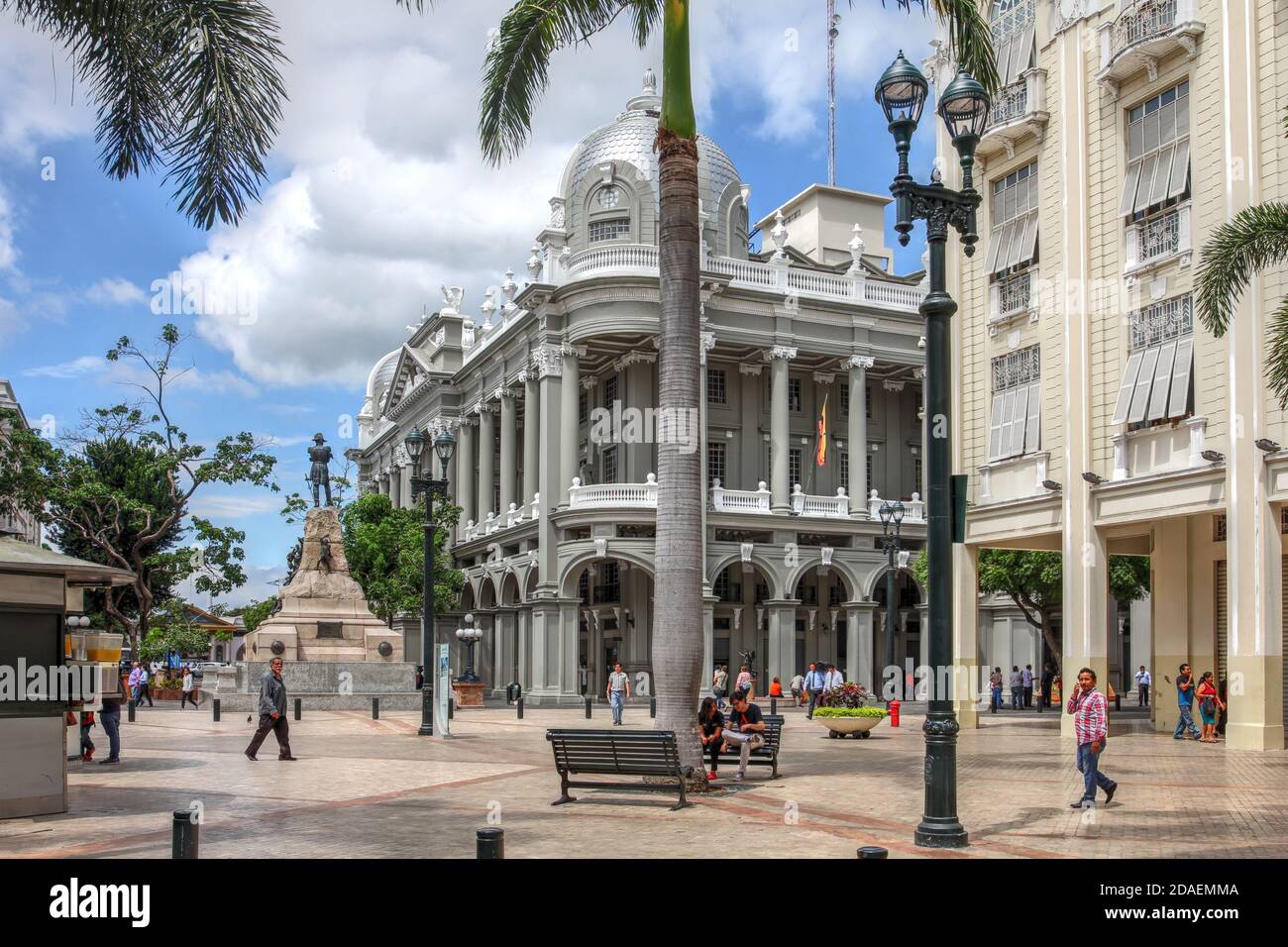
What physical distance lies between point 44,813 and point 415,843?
4572 millimetres

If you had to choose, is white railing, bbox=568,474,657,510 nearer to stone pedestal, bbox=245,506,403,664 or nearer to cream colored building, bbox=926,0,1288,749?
stone pedestal, bbox=245,506,403,664

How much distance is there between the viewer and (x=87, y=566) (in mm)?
13969

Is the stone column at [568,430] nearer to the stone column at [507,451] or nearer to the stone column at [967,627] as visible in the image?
the stone column at [507,451]

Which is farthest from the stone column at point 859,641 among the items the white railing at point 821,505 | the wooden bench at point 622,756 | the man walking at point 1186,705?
the wooden bench at point 622,756

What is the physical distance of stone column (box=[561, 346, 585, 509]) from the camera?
48.4m

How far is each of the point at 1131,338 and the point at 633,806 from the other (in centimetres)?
1621

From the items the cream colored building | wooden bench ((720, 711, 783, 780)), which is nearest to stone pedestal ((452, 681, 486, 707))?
the cream colored building

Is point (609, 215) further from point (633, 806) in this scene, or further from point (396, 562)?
point (633, 806)

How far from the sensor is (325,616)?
36219 millimetres

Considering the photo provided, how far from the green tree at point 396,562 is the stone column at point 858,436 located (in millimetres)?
16598

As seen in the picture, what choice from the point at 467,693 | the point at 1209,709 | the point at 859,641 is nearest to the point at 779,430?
the point at 859,641

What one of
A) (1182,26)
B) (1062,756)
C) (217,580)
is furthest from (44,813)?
(217,580)

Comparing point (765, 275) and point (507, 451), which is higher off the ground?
point (765, 275)

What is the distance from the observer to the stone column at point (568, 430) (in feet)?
159
